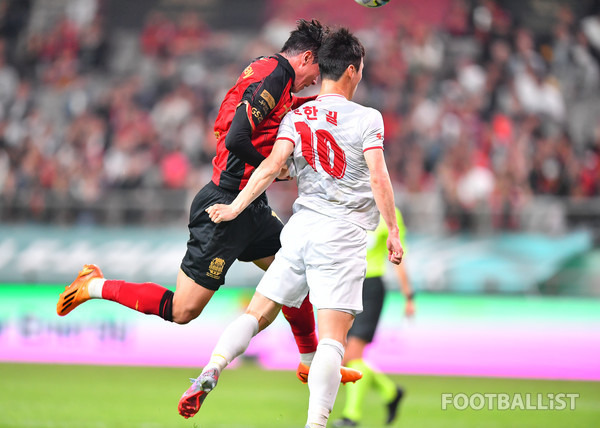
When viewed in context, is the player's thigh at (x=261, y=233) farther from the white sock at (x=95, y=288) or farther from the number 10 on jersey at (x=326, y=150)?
the white sock at (x=95, y=288)

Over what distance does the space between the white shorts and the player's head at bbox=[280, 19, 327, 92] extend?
39.6 inches

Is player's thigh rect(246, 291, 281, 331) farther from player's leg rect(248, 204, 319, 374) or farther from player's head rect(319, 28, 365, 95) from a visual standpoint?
player's head rect(319, 28, 365, 95)

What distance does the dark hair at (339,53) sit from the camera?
206 inches

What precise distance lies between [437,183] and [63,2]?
10174mm

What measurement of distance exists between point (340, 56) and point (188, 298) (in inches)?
77.3

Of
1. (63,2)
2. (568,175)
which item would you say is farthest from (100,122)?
(568,175)

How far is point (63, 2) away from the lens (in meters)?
18.6

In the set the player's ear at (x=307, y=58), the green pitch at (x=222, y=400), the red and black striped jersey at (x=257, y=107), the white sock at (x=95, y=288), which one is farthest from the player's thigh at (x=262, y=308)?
the green pitch at (x=222, y=400)

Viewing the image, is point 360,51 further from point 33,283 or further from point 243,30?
point 243,30

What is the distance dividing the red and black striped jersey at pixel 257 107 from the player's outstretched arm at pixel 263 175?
0.29 meters

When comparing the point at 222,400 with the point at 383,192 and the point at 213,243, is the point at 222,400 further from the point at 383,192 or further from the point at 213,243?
the point at 383,192

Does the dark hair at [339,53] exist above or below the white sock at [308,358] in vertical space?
above

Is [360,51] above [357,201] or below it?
above

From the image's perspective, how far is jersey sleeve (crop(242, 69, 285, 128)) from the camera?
5387mm
